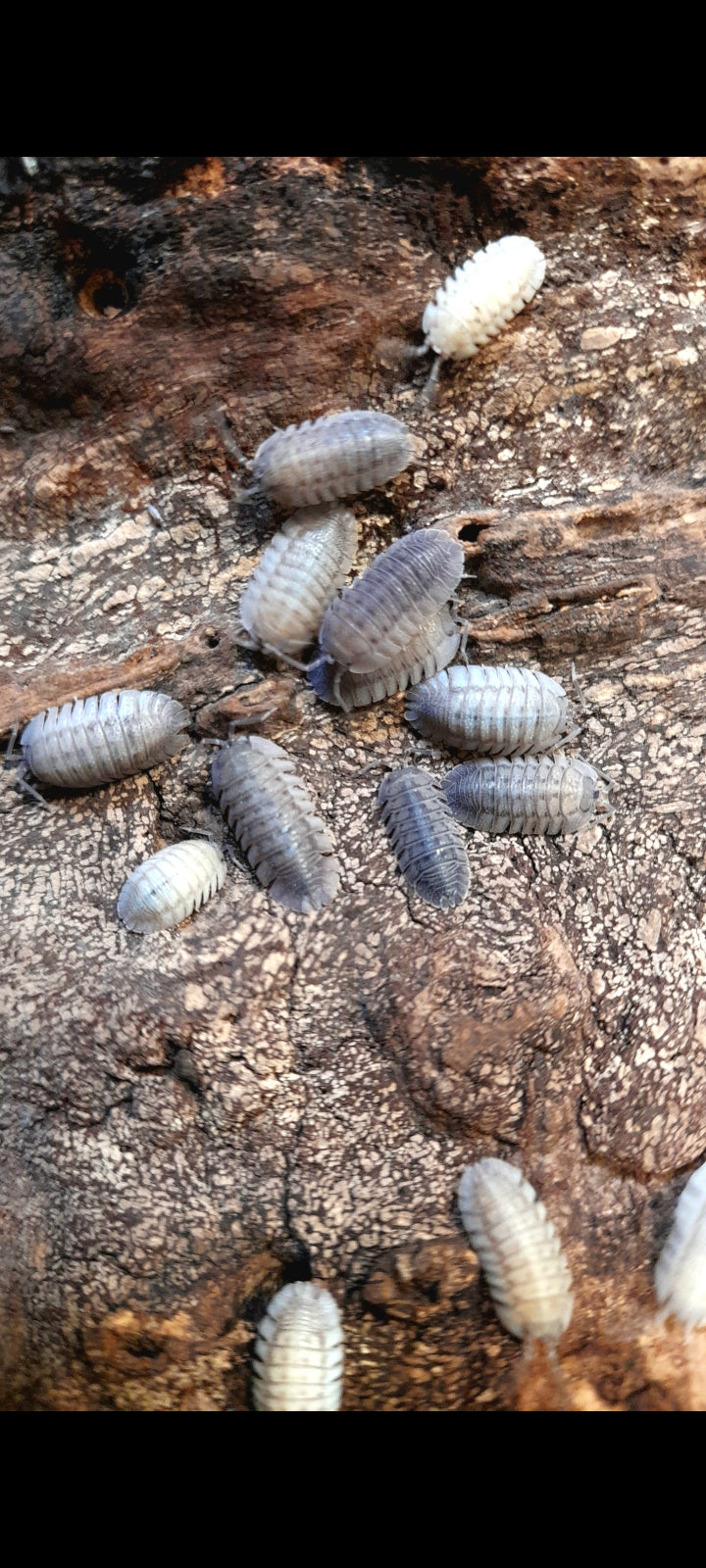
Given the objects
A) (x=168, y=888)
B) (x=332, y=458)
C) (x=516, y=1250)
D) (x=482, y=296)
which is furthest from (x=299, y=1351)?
(x=482, y=296)

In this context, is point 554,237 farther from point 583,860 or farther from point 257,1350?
point 257,1350

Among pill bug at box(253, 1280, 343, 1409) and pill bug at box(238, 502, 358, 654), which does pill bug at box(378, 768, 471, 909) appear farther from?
pill bug at box(253, 1280, 343, 1409)

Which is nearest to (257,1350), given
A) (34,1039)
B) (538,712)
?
(34,1039)

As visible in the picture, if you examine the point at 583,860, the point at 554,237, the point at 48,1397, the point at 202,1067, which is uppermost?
the point at 554,237

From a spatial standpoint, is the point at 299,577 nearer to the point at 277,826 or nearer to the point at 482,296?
the point at 277,826

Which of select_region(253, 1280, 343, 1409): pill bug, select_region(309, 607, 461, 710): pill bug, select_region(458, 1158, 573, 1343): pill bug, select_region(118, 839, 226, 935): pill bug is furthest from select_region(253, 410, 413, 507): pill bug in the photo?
select_region(253, 1280, 343, 1409): pill bug

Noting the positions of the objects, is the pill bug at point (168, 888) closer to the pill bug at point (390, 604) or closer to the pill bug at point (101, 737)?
the pill bug at point (101, 737)
